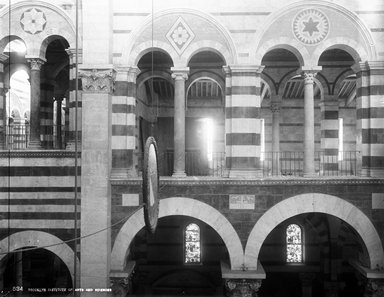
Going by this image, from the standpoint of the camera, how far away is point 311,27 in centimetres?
1188

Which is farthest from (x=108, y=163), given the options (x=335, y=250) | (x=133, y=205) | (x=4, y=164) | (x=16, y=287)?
(x=335, y=250)

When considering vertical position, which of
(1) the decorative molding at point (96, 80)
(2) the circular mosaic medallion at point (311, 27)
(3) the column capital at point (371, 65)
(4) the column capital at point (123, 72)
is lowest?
(1) the decorative molding at point (96, 80)

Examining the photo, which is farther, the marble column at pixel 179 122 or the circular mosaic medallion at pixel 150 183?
the marble column at pixel 179 122

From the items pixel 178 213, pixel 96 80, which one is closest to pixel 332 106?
pixel 178 213

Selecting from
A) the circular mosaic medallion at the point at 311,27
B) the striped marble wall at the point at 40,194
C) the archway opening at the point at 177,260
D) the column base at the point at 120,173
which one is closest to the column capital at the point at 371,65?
the circular mosaic medallion at the point at 311,27

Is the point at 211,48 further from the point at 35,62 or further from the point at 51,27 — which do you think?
the point at 35,62

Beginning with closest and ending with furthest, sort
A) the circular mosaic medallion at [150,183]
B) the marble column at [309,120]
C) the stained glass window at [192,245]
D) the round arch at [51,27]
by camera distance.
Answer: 1. the circular mosaic medallion at [150,183]
2. the marble column at [309,120]
3. the round arch at [51,27]
4. the stained glass window at [192,245]

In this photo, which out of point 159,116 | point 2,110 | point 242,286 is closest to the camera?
point 242,286

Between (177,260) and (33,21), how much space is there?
414 inches

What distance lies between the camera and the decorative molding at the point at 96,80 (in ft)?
37.7

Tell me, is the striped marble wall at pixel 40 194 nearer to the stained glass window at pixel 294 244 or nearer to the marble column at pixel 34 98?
the marble column at pixel 34 98

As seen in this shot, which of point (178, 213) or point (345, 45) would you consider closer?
point (178, 213)

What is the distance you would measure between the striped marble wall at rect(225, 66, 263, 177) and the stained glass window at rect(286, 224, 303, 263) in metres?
5.79

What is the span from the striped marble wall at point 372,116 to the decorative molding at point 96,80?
296 inches
